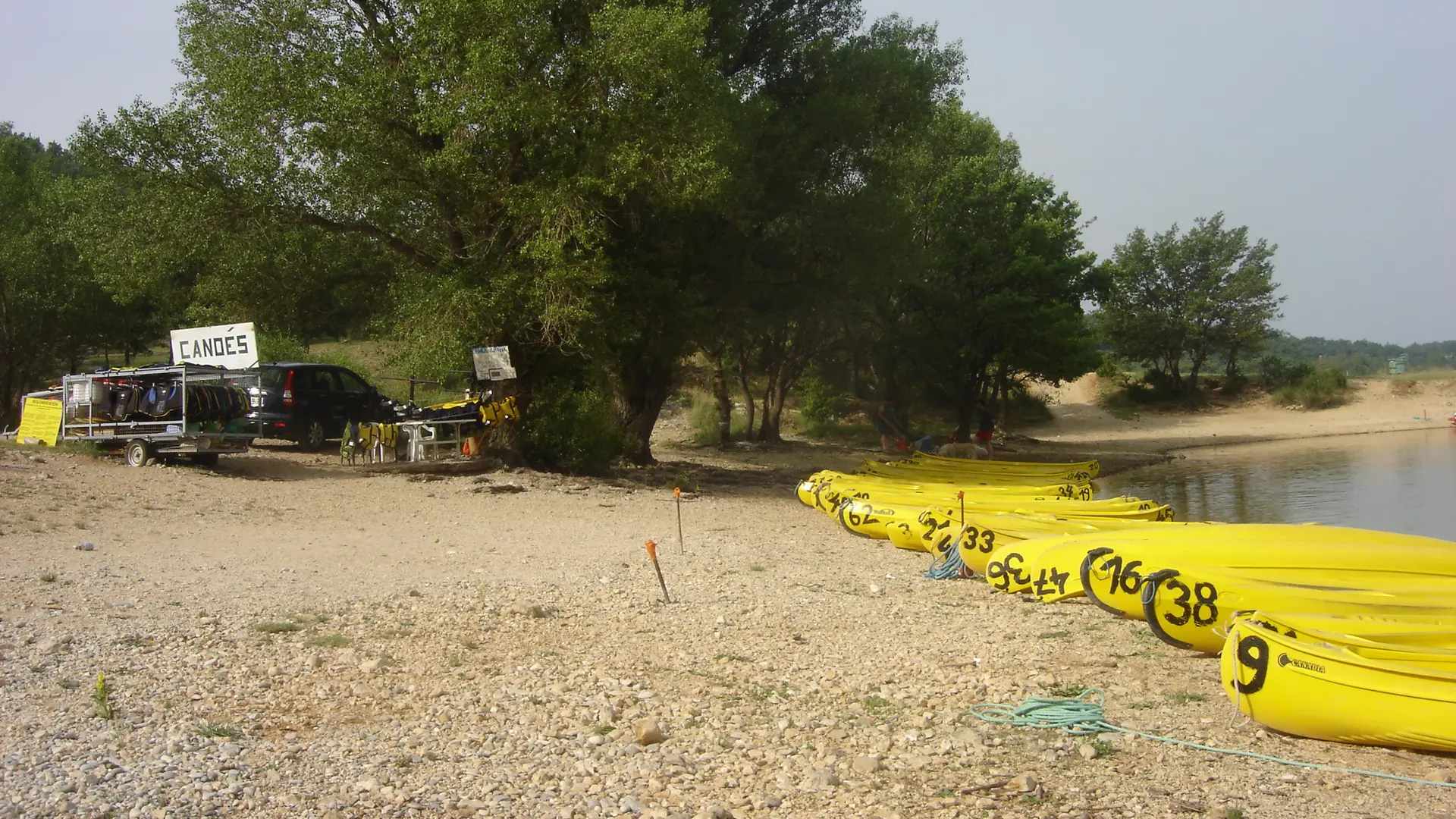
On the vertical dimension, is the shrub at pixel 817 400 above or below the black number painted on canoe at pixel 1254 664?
above

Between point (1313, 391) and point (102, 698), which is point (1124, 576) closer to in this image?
point (102, 698)

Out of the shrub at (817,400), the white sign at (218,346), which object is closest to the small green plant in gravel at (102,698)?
the white sign at (218,346)

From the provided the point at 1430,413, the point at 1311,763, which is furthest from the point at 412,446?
the point at 1430,413

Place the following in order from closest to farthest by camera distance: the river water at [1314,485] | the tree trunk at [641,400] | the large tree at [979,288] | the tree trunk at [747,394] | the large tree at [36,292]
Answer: the river water at [1314,485], the tree trunk at [641,400], the large tree at [36,292], the tree trunk at [747,394], the large tree at [979,288]

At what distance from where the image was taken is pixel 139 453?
55.3 ft

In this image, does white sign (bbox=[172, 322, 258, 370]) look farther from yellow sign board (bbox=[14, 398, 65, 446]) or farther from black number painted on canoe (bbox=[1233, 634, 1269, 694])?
black number painted on canoe (bbox=[1233, 634, 1269, 694])

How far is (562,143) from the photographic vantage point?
60.2ft

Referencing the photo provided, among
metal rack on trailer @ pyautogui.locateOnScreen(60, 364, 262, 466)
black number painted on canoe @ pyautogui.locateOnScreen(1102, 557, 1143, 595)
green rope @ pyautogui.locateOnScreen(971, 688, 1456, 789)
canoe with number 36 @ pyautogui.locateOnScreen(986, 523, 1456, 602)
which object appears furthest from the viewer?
metal rack on trailer @ pyautogui.locateOnScreen(60, 364, 262, 466)

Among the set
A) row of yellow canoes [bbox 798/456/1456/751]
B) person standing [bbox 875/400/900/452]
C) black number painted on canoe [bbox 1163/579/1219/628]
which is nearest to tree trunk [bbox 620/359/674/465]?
person standing [bbox 875/400/900/452]

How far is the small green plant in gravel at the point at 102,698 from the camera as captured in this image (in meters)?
6.54

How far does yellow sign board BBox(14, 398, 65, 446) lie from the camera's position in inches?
703

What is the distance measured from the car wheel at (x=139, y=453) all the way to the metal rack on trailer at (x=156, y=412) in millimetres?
11

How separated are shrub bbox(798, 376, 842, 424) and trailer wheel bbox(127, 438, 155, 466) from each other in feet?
78.9

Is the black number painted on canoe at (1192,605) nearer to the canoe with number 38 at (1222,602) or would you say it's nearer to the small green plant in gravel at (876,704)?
the canoe with number 38 at (1222,602)
